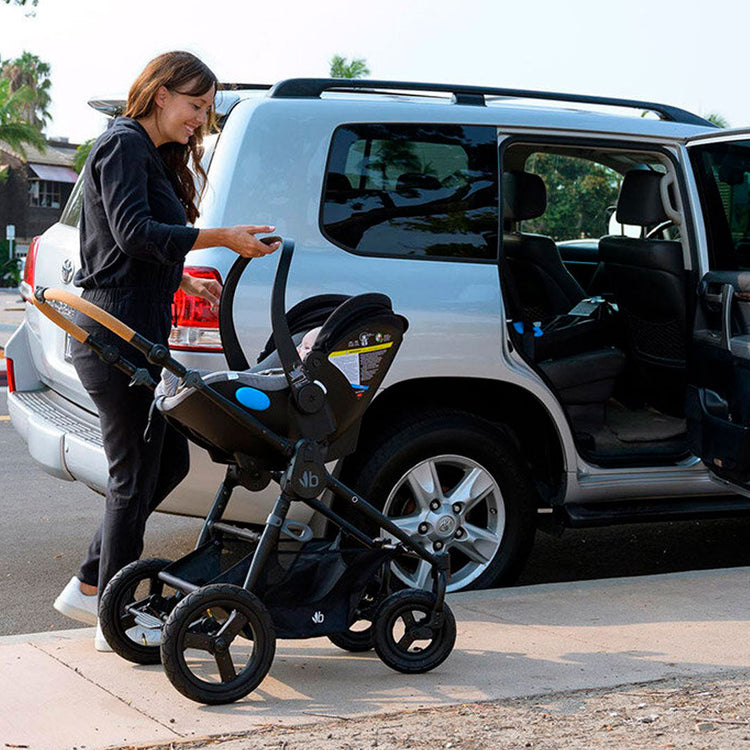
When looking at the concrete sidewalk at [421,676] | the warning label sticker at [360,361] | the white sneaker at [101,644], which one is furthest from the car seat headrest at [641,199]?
the white sneaker at [101,644]

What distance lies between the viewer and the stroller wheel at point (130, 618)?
419 centimetres

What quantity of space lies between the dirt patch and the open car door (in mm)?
1465

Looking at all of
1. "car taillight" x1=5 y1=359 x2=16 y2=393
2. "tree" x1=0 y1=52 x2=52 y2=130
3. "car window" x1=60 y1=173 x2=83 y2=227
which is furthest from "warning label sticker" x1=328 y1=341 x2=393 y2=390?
"tree" x1=0 y1=52 x2=52 y2=130

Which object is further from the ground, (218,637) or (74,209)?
(74,209)

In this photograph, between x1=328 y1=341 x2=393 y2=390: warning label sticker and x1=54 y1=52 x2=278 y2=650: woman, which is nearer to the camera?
x1=328 y1=341 x2=393 y2=390: warning label sticker

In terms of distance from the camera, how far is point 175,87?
4328mm

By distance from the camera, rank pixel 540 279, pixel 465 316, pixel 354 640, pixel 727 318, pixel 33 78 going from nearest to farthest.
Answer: pixel 354 640 → pixel 465 316 → pixel 727 318 → pixel 540 279 → pixel 33 78

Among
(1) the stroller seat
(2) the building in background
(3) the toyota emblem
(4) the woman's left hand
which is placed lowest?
(2) the building in background

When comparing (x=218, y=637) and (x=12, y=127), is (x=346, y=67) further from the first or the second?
(x=218, y=637)

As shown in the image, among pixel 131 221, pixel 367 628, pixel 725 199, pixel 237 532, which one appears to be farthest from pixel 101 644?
pixel 725 199

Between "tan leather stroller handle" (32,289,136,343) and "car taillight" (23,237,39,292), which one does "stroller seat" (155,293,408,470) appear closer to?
"tan leather stroller handle" (32,289,136,343)

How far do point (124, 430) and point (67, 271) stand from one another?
1.28 m

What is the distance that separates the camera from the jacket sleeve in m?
4.11

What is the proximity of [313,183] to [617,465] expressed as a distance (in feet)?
5.67
